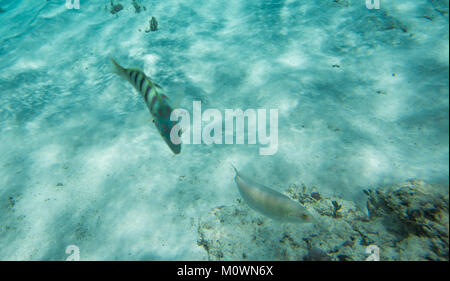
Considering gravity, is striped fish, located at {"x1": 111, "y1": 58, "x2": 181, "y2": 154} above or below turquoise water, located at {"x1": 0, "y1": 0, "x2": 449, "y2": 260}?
above

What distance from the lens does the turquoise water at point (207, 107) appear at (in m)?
3.05

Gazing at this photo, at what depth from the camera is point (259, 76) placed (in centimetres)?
486

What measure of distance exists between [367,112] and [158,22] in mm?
6889

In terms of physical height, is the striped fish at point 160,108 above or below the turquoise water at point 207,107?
above

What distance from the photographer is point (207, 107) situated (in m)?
4.56

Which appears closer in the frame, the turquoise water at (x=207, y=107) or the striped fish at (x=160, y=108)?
the striped fish at (x=160, y=108)

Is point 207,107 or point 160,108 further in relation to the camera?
point 207,107

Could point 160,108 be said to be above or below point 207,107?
above

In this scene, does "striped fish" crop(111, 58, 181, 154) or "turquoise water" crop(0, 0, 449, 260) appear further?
"turquoise water" crop(0, 0, 449, 260)

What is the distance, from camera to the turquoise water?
120 inches

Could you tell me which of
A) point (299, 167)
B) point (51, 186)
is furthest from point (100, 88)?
point (299, 167)

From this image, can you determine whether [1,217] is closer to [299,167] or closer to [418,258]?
[299,167]
